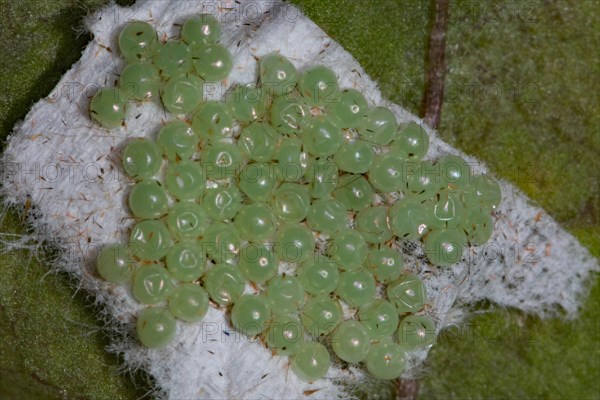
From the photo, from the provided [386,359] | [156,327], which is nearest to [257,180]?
[156,327]

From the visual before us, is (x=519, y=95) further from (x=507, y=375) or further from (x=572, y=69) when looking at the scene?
(x=507, y=375)

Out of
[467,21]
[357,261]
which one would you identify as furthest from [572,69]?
[357,261]

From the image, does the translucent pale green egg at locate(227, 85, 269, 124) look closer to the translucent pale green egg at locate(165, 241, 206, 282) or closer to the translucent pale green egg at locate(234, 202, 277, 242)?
the translucent pale green egg at locate(234, 202, 277, 242)

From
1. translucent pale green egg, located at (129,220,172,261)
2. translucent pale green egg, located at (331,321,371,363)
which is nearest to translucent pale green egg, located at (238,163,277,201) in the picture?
translucent pale green egg, located at (129,220,172,261)

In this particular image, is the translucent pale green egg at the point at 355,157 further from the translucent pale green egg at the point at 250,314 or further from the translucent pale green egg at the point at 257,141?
the translucent pale green egg at the point at 250,314

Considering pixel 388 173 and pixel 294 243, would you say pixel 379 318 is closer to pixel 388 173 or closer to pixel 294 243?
pixel 294 243
